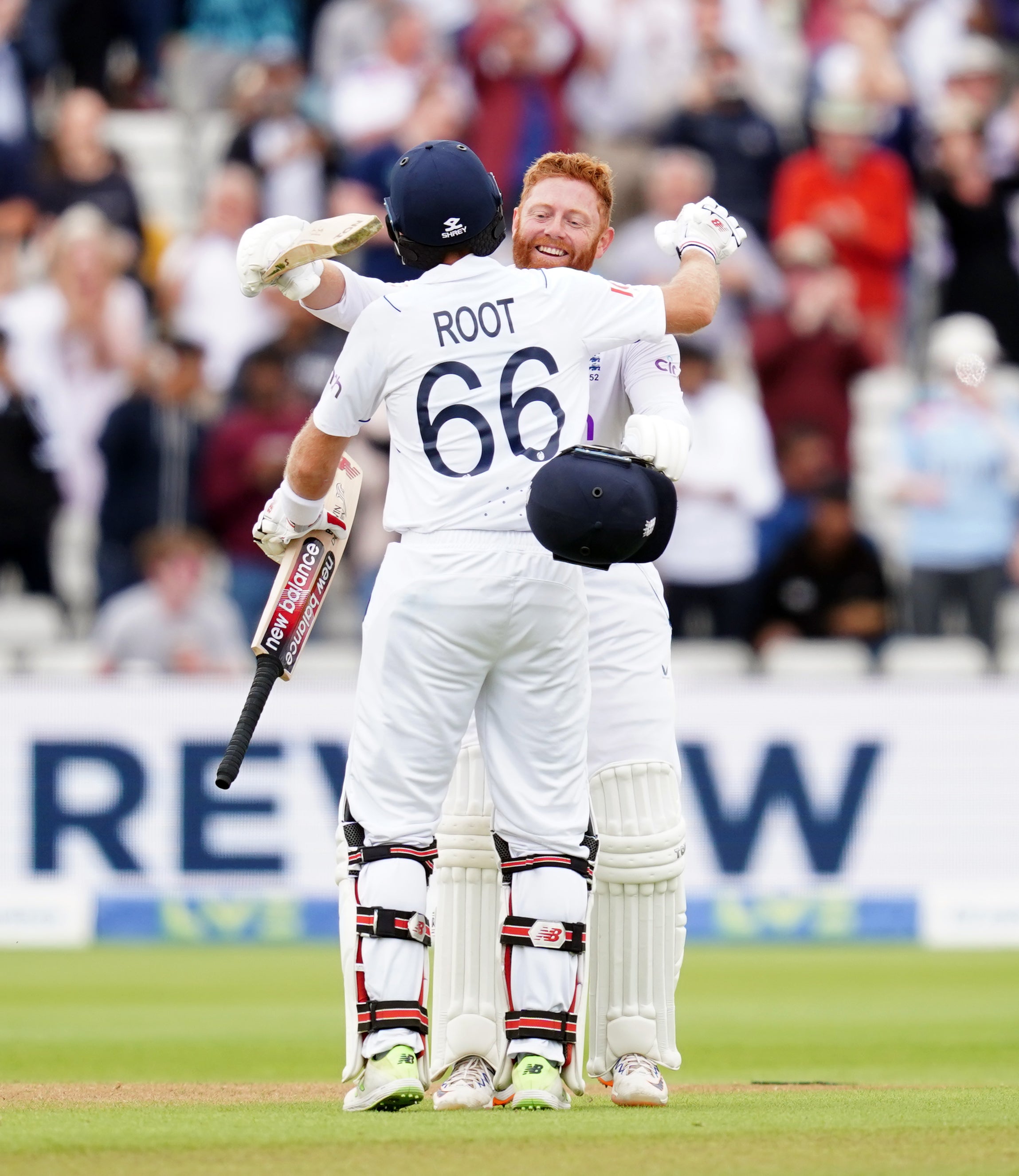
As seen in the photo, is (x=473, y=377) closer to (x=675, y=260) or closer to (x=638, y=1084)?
(x=638, y=1084)

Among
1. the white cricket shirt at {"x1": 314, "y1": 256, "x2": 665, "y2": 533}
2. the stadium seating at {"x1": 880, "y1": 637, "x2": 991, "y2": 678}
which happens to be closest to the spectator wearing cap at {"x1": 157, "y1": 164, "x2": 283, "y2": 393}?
the stadium seating at {"x1": 880, "y1": 637, "x2": 991, "y2": 678}

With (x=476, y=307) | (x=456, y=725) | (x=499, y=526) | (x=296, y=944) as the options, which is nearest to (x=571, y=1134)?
(x=456, y=725)

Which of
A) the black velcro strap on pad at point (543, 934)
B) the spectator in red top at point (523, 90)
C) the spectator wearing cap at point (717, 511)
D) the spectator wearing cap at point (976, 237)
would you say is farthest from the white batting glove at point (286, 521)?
the spectator wearing cap at point (976, 237)

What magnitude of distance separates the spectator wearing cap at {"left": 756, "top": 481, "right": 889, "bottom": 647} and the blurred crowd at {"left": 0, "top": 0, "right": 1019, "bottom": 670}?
0.7 inches

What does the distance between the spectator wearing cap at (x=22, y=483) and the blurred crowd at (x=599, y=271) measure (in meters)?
0.02

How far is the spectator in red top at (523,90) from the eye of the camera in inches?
522

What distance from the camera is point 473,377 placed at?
196 inches

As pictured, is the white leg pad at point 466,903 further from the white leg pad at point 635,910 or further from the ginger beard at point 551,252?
the ginger beard at point 551,252

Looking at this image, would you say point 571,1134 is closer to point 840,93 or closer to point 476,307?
point 476,307

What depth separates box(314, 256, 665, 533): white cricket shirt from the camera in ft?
16.4

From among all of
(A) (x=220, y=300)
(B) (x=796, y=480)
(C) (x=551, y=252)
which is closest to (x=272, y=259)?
(C) (x=551, y=252)

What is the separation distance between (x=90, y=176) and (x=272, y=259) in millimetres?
8193

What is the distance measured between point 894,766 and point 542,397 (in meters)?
6.65

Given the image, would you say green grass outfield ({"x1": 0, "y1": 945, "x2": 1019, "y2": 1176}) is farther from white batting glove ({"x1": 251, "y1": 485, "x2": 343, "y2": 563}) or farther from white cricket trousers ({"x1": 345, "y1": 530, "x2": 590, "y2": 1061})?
white batting glove ({"x1": 251, "y1": 485, "x2": 343, "y2": 563})
